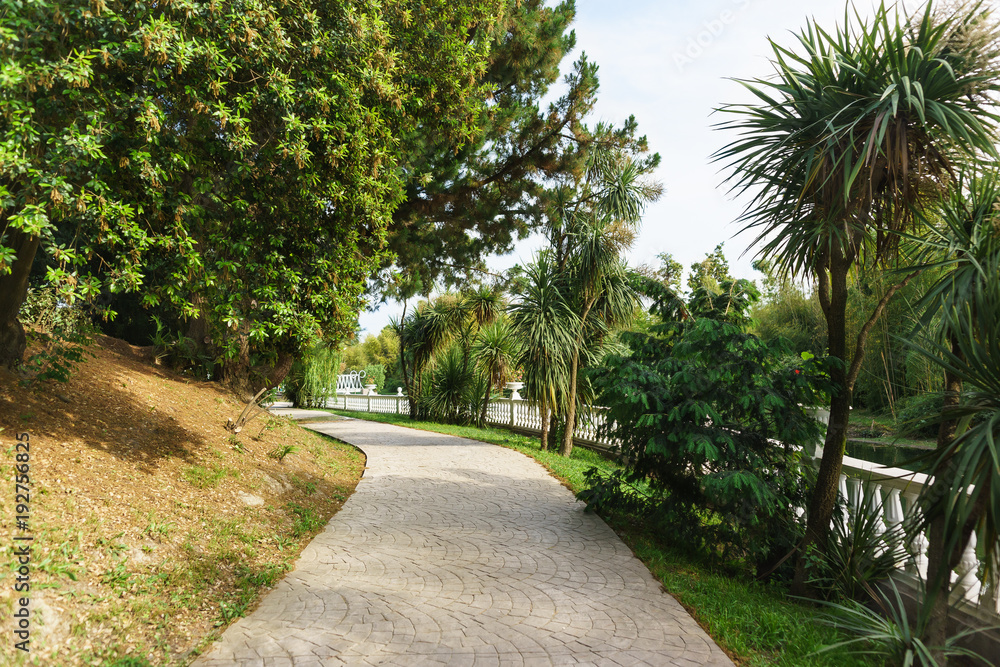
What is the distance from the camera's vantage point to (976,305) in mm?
3088

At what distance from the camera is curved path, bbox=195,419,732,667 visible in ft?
10.6

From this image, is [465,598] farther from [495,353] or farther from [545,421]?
[495,353]

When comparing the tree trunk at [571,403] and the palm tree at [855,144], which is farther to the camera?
the tree trunk at [571,403]

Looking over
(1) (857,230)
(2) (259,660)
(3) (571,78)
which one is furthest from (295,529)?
(3) (571,78)

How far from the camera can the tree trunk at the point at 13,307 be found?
564 centimetres

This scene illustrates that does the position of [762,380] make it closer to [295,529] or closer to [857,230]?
[857,230]

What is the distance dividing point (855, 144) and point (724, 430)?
2479 millimetres

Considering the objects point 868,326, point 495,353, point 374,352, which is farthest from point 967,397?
point 374,352

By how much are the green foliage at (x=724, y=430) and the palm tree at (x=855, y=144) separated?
0.29 metres

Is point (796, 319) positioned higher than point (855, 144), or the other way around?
point (796, 319)

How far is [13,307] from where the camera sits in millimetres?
5793

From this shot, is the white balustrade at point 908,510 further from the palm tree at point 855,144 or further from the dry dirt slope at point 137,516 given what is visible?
the dry dirt slope at point 137,516

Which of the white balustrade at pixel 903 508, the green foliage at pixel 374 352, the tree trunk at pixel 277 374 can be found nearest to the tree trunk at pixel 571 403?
the white balustrade at pixel 903 508

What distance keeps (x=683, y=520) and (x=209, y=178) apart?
5.51 metres
